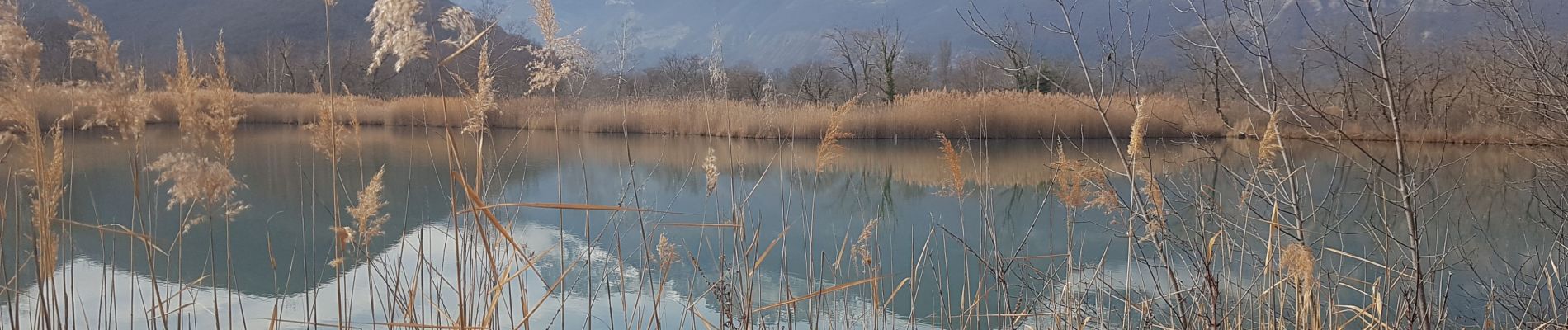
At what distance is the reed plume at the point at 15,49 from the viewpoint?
41.2 inches

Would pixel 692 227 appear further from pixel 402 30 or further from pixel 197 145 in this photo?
pixel 402 30

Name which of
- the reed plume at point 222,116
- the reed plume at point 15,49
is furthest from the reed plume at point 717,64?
the reed plume at point 15,49

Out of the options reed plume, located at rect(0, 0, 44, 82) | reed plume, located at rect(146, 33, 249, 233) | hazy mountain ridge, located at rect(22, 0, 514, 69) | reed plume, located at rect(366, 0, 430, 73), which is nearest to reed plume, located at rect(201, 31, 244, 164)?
reed plume, located at rect(146, 33, 249, 233)

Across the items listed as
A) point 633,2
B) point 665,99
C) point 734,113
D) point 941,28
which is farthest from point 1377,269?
point 633,2

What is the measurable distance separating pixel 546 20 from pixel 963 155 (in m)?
7.60

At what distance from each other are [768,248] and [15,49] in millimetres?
1419

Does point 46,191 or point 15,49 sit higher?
point 15,49

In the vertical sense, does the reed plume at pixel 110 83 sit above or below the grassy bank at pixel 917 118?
above

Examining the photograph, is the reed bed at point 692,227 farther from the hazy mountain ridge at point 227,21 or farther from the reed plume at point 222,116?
the hazy mountain ridge at point 227,21

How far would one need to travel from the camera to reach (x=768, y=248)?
216 centimetres

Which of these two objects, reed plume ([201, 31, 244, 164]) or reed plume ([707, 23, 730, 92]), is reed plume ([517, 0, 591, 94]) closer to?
reed plume ([201, 31, 244, 164])

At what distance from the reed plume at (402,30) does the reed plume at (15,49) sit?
374mm

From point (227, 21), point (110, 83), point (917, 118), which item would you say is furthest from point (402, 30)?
point (227, 21)

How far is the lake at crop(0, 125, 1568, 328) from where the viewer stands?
1740 mm
